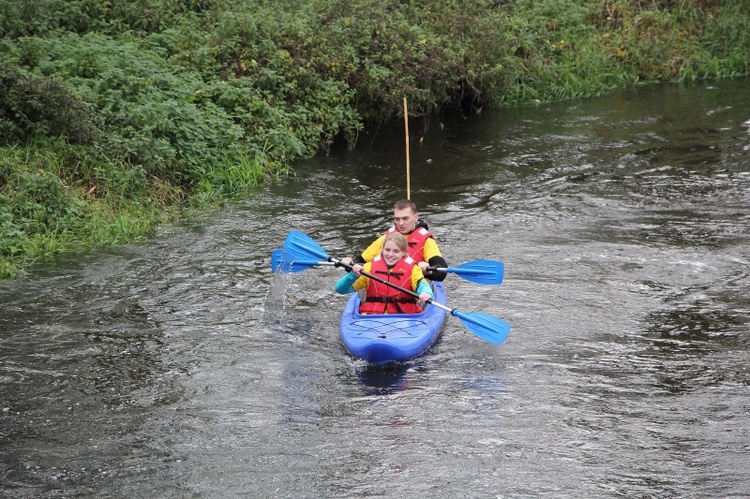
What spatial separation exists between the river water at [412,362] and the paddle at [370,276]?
0.69ft

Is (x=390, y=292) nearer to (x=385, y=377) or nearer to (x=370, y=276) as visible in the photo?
(x=370, y=276)

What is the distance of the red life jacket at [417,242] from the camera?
857 centimetres

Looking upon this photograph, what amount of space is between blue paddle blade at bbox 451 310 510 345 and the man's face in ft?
3.85

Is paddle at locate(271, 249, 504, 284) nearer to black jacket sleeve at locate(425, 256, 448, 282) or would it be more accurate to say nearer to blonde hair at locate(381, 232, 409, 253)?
black jacket sleeve at locate(425, 256, 448, 282)

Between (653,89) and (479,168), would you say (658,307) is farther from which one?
(653,89)

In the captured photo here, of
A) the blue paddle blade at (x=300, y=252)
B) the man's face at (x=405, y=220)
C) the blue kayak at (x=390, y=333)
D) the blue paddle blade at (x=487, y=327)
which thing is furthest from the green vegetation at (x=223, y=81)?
the blue paddle blade at (x=487, y=327)

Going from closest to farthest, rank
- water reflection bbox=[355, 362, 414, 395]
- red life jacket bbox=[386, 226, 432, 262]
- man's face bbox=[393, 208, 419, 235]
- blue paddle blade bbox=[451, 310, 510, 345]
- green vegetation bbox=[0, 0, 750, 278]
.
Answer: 1. water reflection bbox=[355, 362, 414, 395]
2. blue paddle blade bbox=[451, 310, 510, 345]
3. man's face bbox=[393, 208, 419, 235]
4. red life jacket bbox=[386, 226, 432, 262]
5. green vegetation bbox=[0, 0, 750, 278]

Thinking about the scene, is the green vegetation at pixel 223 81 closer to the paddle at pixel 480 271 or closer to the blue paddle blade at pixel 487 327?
the paddle at pixel 480 271

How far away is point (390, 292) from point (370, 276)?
33cm

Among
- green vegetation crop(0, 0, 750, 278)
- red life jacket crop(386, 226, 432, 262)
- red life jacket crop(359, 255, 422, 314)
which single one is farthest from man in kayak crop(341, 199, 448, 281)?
green vegetation crop(0, 0, 750, 278)

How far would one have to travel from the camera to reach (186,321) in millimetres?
8312

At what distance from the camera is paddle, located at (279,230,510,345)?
755cm

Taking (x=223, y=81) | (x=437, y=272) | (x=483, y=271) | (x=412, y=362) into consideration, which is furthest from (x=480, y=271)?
(x=223, y=81)

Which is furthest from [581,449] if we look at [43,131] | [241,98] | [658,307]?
[241,98]
